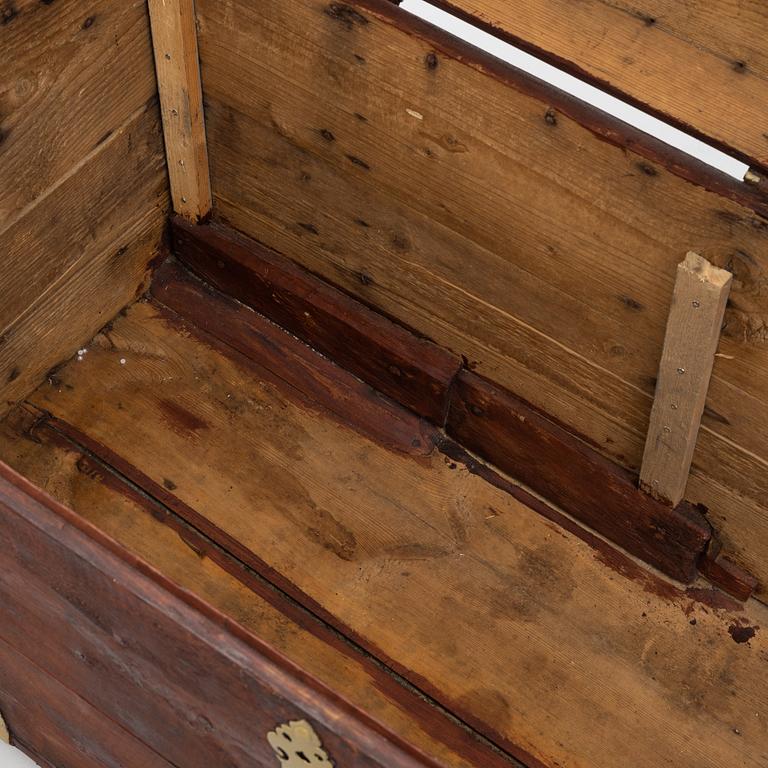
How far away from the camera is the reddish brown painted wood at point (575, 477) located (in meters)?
2.74

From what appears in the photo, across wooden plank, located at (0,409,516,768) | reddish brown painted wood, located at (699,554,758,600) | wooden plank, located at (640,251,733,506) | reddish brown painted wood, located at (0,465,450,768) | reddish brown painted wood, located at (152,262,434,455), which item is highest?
wooden plank, located at (640,251,733,506)

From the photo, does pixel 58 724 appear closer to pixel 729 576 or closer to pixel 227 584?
pixel 227 584

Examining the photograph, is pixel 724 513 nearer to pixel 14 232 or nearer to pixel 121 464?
pixel 121 464

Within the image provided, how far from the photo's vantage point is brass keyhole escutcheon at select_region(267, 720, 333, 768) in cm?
179

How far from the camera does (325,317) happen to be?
2947 mm

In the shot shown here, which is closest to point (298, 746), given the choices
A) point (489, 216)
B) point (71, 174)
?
point (489, 216)

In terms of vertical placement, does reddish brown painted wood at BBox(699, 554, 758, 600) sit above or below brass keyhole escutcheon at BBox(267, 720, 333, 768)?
above

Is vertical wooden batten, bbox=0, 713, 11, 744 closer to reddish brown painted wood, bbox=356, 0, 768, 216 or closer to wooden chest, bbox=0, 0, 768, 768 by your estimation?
wooden chest, bbox=0, 0, 768, 768

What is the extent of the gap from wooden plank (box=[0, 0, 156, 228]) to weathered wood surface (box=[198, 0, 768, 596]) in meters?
0.16

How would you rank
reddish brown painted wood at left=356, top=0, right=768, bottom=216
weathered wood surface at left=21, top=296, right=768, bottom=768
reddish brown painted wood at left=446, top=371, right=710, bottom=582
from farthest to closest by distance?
reddish brown painted wood at left=446, top=371, right=710, bottom=582, weathered wood surface at left=21, top=296, right=768, bottom=768, reddish brown painted wood at left=356, top=0, right=768, bottom=216

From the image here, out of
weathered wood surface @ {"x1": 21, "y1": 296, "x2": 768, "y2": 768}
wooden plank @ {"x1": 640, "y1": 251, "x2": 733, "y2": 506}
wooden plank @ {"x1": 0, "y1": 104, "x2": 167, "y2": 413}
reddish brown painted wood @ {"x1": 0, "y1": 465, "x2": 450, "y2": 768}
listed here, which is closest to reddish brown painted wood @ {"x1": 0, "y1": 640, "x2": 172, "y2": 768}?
reddish brown painted wood @ {"x1": 0, "y1": 465, "x2": 450, "y2": 768}

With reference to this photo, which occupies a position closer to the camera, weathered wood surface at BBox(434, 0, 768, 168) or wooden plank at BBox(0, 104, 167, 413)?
weathered wood surface at BBox(434, 0, 768, 168)

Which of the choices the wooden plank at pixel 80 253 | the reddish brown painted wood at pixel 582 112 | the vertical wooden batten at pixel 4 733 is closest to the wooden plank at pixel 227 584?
the wooden plank at pixel 80 253

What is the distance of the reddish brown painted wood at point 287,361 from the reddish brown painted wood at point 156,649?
929 millimetres
